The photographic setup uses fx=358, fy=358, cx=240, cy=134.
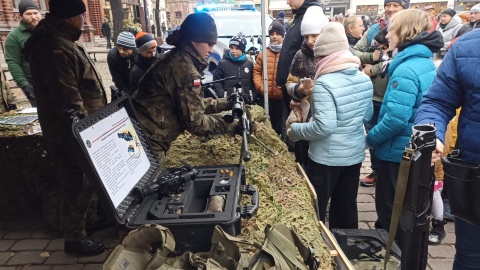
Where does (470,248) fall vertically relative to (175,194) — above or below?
below

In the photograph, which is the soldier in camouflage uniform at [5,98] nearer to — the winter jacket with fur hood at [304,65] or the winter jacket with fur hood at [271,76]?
the winter jacket with fur hood at [271,76]

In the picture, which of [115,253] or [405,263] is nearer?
[115,253]

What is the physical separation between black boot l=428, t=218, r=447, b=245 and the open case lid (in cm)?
264

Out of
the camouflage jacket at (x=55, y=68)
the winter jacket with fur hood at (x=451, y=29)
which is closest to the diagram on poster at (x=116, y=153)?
the camouflage jacket at (x=55, y=68)

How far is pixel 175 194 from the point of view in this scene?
5.52 feet

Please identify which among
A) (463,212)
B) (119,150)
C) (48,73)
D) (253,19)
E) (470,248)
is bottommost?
(470,248)

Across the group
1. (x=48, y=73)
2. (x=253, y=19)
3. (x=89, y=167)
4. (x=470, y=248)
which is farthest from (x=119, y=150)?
(x=253, y=19)

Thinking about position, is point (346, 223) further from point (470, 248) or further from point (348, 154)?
point (470, 248)

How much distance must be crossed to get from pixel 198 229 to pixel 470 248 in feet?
4.76

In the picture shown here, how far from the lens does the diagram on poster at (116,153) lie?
58.0 inches

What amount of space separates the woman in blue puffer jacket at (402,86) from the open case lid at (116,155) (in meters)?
1.72

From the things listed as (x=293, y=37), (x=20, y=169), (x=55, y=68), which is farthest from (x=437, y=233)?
(x=20, y=169)

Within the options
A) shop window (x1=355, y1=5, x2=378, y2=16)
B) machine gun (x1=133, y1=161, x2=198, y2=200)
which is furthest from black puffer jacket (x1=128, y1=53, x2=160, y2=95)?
shop window (x1=355, y1=5, x2=378, y2=16)

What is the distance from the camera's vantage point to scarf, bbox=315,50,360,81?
2502mm
